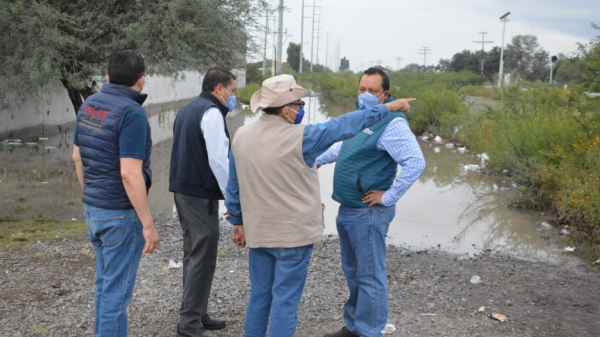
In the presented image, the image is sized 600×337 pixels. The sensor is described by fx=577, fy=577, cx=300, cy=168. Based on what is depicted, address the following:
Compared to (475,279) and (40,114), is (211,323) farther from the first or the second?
(40,114)

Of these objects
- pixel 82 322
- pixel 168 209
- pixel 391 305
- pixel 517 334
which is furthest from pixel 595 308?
pixel 168 209

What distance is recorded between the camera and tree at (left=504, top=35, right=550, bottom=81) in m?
86.4

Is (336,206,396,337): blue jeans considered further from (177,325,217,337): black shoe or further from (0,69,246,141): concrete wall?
(0,69,246,141): concrete wall

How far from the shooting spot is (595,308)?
16.6 ft

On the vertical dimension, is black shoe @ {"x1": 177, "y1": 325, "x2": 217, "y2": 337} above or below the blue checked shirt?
below

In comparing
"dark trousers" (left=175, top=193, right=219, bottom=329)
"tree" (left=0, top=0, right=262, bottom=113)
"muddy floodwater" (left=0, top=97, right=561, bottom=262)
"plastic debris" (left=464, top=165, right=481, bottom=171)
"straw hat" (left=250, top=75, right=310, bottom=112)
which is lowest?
"muddy floodwater" (left=0, top=97, right=561, bottom=262)

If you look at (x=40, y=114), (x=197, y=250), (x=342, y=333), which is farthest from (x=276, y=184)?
(x=40, y=114)

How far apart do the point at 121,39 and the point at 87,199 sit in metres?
9.08

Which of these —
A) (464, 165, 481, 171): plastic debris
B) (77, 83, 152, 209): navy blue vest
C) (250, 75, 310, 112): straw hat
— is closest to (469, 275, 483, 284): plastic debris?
(250, 75, 310, 112): straw hat

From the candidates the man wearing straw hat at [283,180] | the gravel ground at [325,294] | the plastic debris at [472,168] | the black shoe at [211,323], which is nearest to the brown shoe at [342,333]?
the gravel ground at [325,294]

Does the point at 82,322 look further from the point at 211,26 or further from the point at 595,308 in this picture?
the point at 211,26

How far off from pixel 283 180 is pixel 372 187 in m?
0.79

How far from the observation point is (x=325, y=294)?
5070 millimetres

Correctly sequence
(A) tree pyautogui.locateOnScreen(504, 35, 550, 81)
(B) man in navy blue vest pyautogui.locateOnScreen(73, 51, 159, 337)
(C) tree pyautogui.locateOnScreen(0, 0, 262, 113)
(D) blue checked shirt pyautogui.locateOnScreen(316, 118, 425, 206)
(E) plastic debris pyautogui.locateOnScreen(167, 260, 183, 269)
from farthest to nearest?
1. (A) tree pyautogui.locateOnScreen(504, 35, 550, 81)
2. (C) tree pyautogui.locateOnScreen(0, 0, 262, 113)
3. (E) plastic debris pyautogui.locateOnScreen(167, 260, 183, 269)
4. (D) blue checked shirt pyautogui.locateOnScreen(316, 118, 425, 206)
5. (B) man in navy blue vest pyautogui.locateOnScreen(73, 51, 159, 337)
